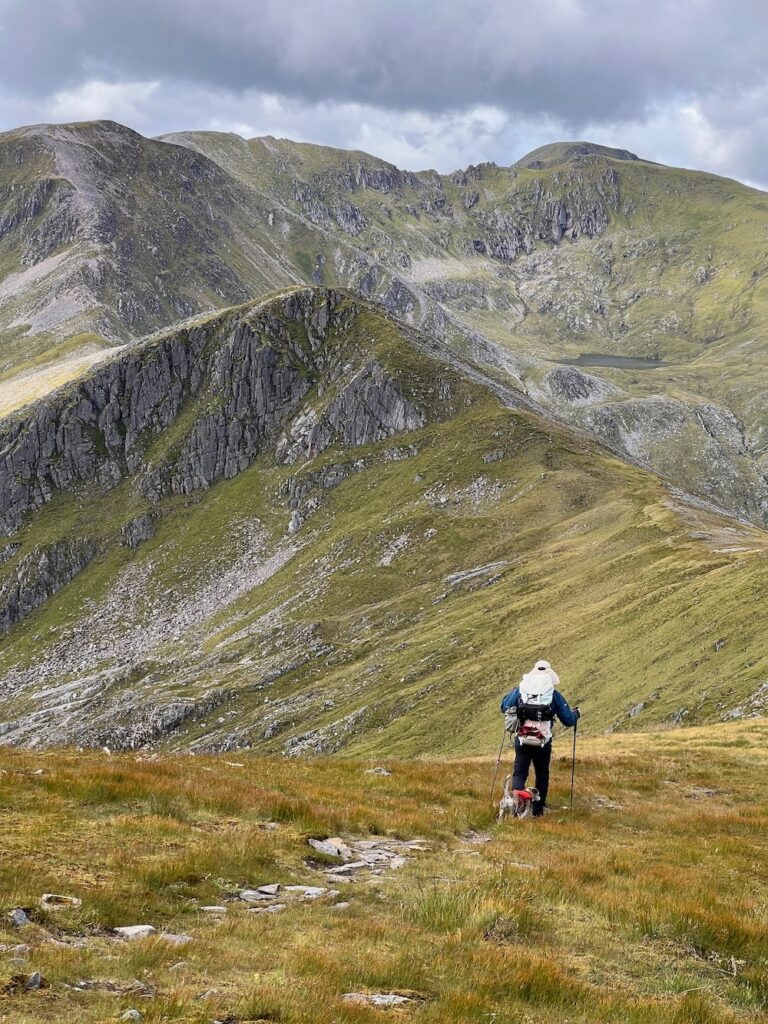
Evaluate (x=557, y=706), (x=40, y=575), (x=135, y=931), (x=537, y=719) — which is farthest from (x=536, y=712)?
(x=40, y=575)

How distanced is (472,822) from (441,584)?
336 feet

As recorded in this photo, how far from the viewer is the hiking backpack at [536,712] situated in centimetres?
1858

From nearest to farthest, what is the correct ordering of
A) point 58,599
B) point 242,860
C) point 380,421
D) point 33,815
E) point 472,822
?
point 242,860 → point 33,815 → point 472,822 → point 58,599 → point 380,421

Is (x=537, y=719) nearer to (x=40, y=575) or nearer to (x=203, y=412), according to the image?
(x=40, y=575)

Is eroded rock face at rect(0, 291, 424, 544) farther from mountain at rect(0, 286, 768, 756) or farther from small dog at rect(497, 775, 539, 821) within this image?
small dog at rect(497, 775, 539, 821)

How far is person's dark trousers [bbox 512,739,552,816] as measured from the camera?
18.8 meters

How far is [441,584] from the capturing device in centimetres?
11988

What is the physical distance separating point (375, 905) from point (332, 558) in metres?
130

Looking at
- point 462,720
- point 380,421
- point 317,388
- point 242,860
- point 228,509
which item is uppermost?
point 317,388

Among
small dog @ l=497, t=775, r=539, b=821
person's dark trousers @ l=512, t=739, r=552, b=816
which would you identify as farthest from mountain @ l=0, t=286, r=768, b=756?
small dog @ l=497, t=775, r=539, b=821

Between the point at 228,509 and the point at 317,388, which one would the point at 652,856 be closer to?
the point at 228,509

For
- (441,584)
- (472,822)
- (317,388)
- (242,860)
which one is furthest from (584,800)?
(317,388)

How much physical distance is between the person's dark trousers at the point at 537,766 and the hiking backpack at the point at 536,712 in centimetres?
23

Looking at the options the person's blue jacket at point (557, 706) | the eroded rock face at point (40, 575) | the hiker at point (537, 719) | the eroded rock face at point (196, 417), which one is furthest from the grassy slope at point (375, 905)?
the eroded rock face at point (196, 417)
